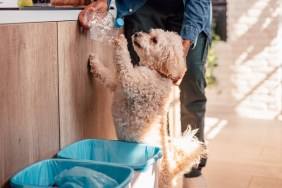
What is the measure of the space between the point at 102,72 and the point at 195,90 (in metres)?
0.46

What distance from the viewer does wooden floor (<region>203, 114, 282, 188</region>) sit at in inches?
105

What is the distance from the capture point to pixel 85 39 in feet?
6.48

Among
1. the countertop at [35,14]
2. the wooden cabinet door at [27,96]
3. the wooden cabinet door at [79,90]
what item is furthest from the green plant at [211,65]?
the wooden cabinet door at [27,96]

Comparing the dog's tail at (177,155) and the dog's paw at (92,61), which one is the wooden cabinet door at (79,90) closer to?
the dog's paw at (92,61)

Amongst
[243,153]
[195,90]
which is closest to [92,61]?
[195,90]

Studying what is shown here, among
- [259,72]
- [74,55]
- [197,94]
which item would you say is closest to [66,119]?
[74,55]

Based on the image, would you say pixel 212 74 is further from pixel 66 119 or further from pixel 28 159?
pixel 28 159

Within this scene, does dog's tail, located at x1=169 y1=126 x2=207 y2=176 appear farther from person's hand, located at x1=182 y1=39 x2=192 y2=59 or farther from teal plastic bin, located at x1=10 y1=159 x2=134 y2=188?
teal plastic bin, located at x1=10 y1=159 x2=134 y2=188

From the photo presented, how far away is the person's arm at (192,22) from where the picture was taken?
200 centimetres

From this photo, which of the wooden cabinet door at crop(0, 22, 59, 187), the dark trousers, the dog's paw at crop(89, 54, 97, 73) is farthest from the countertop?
the dark trousers

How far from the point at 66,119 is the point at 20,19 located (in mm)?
470

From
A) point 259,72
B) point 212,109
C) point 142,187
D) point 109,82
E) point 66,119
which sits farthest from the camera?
point 212,109

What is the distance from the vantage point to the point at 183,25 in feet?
6.61

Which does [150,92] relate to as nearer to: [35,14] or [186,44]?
[186,44]
